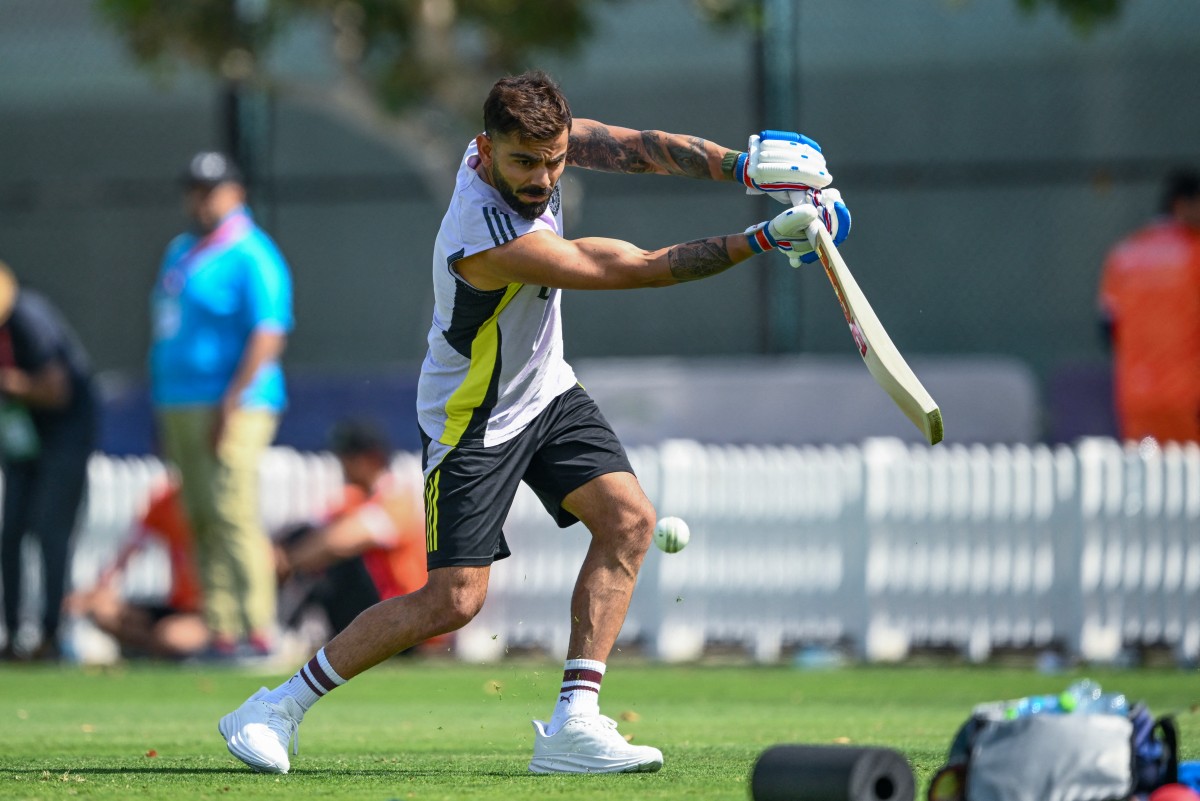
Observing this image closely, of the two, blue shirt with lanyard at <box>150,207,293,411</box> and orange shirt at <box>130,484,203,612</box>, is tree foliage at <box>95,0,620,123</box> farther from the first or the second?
blue shirt with lanyard at <box>150,207,293,411</box>

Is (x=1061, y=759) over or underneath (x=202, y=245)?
underneath

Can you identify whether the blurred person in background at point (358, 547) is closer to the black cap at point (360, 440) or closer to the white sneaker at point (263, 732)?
the black cap at point (360, 440)

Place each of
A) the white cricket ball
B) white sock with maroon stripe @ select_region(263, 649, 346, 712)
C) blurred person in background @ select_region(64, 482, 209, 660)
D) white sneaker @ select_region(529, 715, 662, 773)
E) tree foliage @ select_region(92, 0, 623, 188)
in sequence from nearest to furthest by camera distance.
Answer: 1. white sneaker @ select_region(529, 715, 662, 773)
2. white sock with maroon stripe @ select_region(263, 649, 346, 712)
3. the white cricket ball
4. blurred person in background @ select_region(64, 482, 209, 660)
5. tree foliage @ select_region(92, 0, 623, 188)

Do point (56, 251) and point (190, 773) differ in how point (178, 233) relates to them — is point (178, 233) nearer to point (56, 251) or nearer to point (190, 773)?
point (56, 251)

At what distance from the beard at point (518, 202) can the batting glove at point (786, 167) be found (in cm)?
68

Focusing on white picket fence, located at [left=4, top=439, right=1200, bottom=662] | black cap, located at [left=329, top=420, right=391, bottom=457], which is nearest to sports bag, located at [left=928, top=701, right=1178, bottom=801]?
white picket fence, located at [left=4, top=439, right=1200, bottom=662]

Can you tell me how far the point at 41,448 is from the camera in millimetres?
11422

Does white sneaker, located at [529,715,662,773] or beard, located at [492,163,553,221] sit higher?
beard, located at [492,163,553,221]

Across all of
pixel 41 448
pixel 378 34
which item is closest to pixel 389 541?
pixel 41 448

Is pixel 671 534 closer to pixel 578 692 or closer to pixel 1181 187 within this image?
pixel 578 692

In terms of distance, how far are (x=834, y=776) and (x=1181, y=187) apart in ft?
24.2

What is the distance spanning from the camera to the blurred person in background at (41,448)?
11328 mm

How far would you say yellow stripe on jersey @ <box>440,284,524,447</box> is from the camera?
5.67 m

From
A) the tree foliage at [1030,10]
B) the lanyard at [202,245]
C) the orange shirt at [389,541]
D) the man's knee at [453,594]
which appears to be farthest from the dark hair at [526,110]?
the tree foliage at [1030,10]
